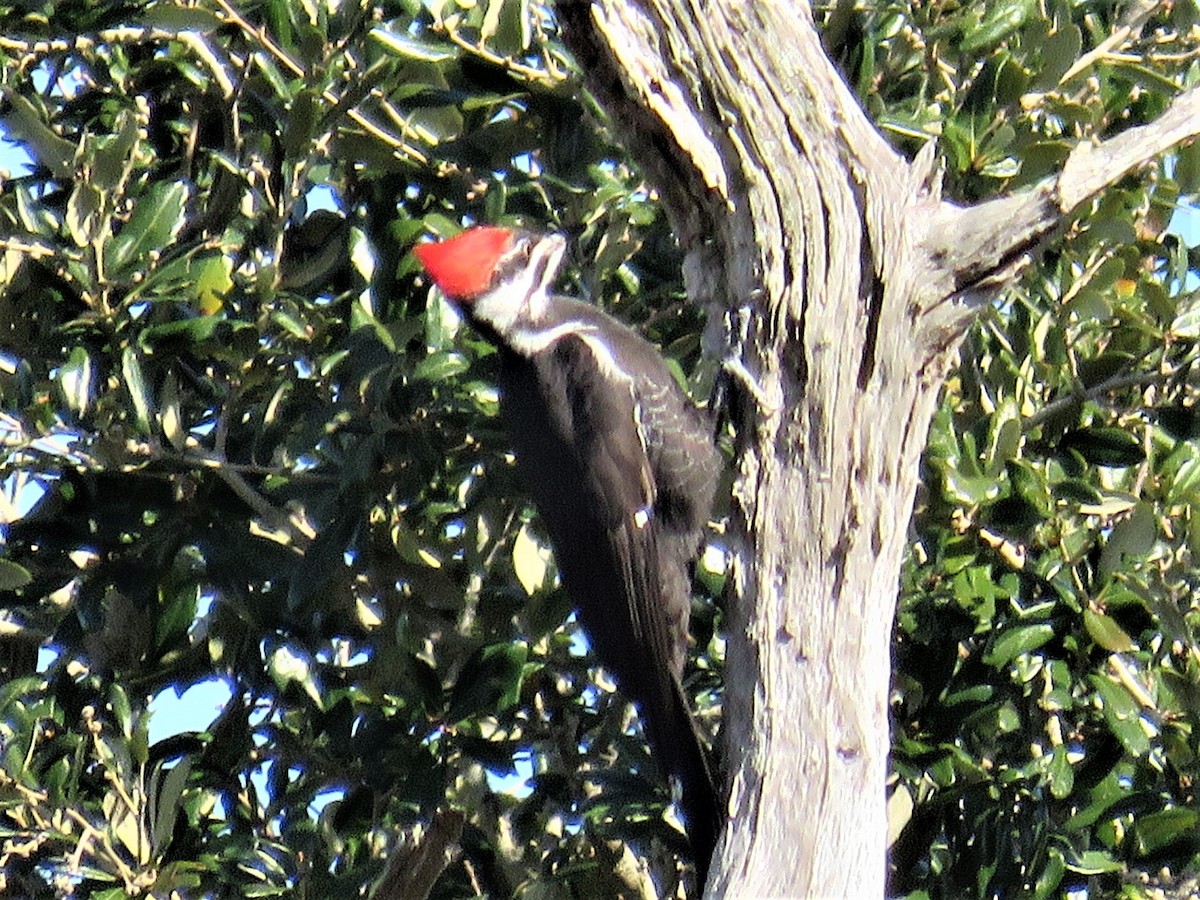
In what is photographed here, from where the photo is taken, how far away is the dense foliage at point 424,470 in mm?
3207

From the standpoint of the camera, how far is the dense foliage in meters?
3.21

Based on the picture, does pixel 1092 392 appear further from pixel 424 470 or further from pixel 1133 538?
pixel 424 470

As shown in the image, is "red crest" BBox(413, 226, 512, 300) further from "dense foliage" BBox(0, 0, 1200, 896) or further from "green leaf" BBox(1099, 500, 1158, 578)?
"green leaf" BBox(1099, 500, 1158, 578)

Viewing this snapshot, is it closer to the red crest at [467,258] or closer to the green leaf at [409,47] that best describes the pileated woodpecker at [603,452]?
the red crest at [467,258]

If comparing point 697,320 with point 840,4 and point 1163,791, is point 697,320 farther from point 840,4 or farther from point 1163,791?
point 1163,791

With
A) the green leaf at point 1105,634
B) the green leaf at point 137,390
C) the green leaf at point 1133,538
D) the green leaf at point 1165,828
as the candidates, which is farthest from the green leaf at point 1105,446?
the green leaf at point 137,390

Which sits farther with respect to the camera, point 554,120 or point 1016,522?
point 554,120

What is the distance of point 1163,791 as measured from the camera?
3.27 m

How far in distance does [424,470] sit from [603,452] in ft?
1.66

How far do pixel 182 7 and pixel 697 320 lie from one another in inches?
43.0

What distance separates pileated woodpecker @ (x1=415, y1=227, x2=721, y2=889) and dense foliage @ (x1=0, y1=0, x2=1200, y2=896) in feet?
0.24

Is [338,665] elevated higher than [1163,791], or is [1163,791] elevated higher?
[338,665]

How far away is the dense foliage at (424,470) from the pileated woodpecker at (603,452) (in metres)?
0.07

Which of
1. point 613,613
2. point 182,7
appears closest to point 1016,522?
point 613,613
